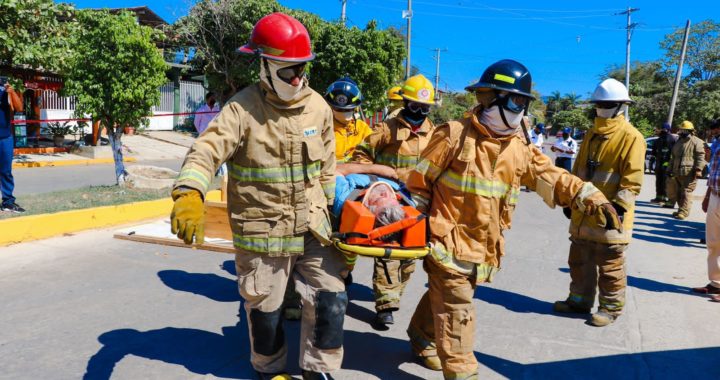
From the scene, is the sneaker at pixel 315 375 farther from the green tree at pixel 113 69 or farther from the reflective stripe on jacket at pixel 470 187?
the green tree at pixel 113 69

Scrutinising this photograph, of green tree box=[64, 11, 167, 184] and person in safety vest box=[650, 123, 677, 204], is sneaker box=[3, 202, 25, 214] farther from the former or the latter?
person in safety vest box=[650, 123, 677, 204]

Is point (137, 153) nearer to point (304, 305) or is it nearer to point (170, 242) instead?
point (170, 242)

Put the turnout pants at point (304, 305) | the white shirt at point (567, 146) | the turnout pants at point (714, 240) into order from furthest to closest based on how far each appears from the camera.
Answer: the white shirt at point (567, 146), the turnout pants at point (714, 240), the turnout pants at point (304, 305)

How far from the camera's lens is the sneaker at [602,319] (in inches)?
188

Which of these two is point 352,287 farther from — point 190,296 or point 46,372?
point 46,372

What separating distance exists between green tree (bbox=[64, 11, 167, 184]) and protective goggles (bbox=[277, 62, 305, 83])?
23.3ft

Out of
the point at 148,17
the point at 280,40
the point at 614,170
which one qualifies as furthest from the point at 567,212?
the point at 148,17

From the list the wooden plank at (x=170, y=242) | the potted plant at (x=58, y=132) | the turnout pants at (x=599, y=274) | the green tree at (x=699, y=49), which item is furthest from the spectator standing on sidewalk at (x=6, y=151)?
the green tree at (x=699, y=49)

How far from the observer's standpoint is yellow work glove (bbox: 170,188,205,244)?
262 centimetres

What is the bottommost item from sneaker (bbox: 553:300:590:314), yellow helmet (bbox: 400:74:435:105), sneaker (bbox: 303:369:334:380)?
sneaker (bbox: 553:300:590:314)

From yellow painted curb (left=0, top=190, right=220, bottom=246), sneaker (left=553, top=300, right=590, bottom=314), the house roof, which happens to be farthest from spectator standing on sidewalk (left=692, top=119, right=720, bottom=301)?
the house roof

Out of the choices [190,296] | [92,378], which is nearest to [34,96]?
[190,296]

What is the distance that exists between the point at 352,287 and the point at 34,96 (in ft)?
61.1

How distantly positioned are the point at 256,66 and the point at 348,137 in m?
18.0
